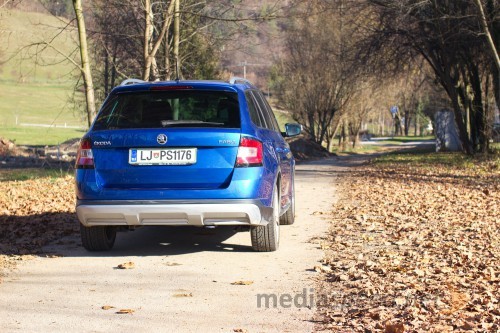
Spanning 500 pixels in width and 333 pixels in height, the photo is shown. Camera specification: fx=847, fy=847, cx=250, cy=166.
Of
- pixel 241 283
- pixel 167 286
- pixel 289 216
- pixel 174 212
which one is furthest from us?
pixel 289 216

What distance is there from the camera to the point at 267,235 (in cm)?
867

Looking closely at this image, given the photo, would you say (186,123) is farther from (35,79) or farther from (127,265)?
(35,79)

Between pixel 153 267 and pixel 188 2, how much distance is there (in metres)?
17.6

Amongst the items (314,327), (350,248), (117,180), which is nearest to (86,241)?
(117,180)

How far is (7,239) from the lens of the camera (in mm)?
9844

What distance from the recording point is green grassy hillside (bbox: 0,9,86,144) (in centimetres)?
1814

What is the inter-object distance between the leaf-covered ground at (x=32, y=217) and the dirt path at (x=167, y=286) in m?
0.39

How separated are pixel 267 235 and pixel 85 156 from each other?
200 centimetres

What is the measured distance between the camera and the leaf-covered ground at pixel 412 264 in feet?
19.0

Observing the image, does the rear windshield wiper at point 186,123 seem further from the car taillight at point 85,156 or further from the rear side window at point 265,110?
the rear side window at point 265,110

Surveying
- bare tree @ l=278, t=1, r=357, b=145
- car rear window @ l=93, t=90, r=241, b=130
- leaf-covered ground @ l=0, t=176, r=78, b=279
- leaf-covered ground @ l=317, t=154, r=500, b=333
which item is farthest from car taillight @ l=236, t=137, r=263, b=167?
bare tree @ l=278, t=1, r=357, b=145

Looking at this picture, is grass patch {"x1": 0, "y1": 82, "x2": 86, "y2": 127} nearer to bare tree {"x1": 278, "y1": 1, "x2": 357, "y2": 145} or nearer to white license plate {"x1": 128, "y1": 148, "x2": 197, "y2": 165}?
bare tree {"x1": 278, "y1": 1, "x2": 357, "y2": 145}

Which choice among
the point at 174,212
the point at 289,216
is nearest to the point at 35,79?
the point at 289,216

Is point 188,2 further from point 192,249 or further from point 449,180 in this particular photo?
point 192,249
